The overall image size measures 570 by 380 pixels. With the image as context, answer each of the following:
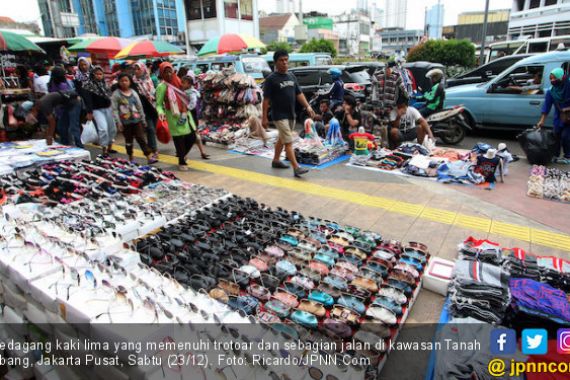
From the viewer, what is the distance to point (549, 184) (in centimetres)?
541

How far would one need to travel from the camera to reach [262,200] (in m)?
5.14

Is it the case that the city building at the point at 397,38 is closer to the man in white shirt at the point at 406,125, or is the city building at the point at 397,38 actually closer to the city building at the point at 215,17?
the city building at the point at 215,17

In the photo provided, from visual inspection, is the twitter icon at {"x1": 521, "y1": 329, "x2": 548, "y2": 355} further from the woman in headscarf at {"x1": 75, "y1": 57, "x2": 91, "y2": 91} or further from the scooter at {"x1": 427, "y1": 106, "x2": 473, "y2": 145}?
the woman in headscarf at {"x1": 75, "y1": 57, "x2": 91, "y2": 91}

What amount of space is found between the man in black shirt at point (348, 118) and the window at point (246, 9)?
31125 mm

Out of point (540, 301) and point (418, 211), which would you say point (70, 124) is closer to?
point (418, 211)

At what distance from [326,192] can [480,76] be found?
8817 mm

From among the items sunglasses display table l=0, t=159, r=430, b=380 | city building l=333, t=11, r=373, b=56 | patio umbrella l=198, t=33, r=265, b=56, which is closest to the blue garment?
sunglasses display table l=0, t=159, r=430, b=380

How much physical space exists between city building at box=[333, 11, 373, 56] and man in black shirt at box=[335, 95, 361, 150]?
246 ft

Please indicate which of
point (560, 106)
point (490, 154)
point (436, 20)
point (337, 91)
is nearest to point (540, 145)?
point (560, 106)

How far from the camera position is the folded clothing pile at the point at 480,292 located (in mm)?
2566

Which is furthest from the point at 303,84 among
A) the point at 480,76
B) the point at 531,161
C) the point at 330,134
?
the point at 531,161

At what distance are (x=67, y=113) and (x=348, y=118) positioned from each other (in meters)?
5.51

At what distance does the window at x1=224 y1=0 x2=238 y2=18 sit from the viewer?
32503 millimetres

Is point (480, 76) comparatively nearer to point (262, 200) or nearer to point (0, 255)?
point (262, 200)
